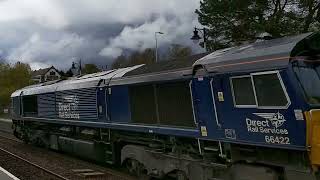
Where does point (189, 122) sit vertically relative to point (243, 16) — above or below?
below

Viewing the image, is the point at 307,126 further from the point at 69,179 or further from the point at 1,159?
the point at 1,159

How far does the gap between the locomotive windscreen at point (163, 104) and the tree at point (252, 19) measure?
1597 cm

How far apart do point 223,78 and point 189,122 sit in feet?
6.42

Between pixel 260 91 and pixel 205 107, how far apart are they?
1801 millimetres

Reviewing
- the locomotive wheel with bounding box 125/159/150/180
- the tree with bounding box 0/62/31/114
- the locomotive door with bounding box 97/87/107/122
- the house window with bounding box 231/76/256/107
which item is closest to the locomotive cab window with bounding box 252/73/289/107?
the house window with bounding box 231/76/256/107

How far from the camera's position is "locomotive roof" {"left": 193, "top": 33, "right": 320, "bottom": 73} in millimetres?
8648

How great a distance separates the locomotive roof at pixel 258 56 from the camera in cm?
865

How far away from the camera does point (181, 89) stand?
1171 cm

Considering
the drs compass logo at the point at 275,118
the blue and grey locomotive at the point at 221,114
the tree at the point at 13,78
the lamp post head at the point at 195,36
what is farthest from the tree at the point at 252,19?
the tree at the point at 13,78

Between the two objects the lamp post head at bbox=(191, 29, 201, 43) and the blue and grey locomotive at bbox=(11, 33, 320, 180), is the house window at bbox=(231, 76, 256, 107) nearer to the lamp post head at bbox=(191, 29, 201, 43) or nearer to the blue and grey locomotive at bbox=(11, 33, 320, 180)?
the blue and grey locomotive at bbox=(11, 33, 320, 180)

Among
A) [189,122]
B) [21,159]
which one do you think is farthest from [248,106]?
[21,159]

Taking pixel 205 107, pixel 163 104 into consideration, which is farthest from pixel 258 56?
pixel 163 104

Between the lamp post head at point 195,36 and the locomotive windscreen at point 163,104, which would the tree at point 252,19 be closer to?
the lamp post head at point 195,36

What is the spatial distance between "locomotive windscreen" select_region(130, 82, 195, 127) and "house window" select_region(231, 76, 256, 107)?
6.18ft
